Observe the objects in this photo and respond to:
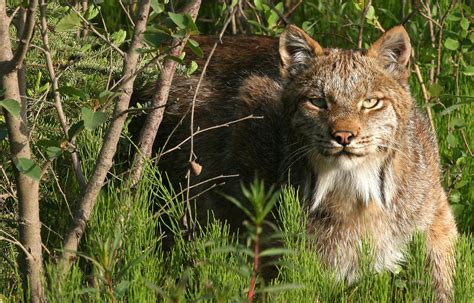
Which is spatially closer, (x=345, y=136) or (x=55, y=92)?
(x=55, y=92)

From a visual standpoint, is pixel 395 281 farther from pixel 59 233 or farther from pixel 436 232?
pixel 59 233

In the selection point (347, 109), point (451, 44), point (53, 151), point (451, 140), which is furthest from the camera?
point (451, 44)

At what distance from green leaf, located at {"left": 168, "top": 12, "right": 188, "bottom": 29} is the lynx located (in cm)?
104

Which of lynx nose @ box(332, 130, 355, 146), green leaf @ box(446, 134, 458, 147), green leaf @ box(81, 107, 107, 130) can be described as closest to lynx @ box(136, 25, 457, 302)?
lynx nose @ box(332, 130, 355, 146)

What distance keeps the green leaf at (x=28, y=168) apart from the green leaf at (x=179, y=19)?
849 mm

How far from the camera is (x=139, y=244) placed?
5.34 metres

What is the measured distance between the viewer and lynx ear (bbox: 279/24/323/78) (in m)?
5.96

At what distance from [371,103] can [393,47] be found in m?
0.44

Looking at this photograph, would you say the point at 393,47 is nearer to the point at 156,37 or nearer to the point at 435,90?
the point at 435,90

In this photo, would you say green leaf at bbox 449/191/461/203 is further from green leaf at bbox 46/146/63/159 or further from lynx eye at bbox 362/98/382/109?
green leaf at bbox 46/146/63/159

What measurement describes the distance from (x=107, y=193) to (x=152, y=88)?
918 millimetres

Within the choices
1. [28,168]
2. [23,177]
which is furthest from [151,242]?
[28,168]

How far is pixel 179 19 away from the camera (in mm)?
4828

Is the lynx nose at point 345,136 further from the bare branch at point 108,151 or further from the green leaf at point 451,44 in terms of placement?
the green leaf at point 451,44
